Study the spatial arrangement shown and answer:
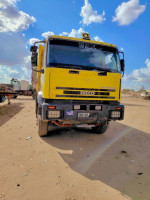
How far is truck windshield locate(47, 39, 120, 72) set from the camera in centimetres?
357

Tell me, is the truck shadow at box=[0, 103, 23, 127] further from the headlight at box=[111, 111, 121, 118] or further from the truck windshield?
the headlight at box=[111, 111, 121, 118]

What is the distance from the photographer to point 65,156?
3389 millimetres

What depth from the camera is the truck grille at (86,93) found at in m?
3.53

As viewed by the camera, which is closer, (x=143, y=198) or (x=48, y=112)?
(x=143, y=198)

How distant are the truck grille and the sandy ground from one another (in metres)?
1.48

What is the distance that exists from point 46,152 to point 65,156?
20.3 inches

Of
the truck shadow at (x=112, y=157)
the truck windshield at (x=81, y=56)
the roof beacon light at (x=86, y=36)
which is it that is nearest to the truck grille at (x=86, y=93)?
the truck windshield at (x=81, y=56)

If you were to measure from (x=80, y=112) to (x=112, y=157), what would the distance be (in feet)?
4.50

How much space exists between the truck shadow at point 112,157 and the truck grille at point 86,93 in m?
1.48

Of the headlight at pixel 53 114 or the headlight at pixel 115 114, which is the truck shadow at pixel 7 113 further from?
the headlight at pixel 115 114

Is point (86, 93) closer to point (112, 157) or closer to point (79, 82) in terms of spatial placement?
point (79, 82)

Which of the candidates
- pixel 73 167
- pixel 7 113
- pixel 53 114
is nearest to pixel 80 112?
pixel 53 114

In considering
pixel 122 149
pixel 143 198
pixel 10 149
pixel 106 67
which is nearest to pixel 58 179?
pixel 143 198

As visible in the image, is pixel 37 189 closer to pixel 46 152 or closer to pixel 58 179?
pixel 58 179
